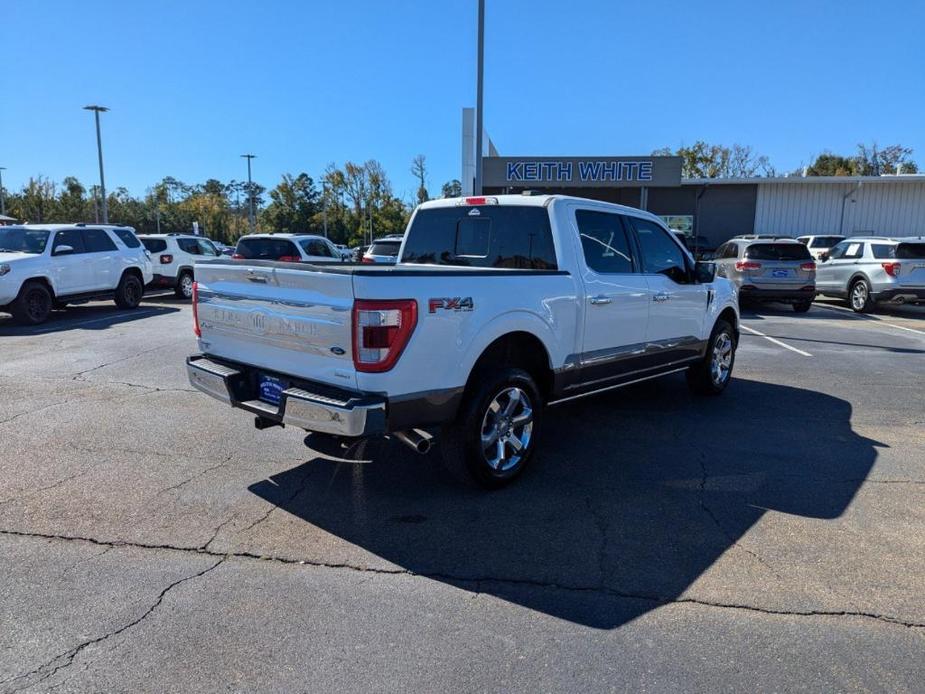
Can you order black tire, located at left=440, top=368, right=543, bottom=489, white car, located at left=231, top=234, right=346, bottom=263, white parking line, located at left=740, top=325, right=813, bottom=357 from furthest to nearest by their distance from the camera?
white car, located at left=231, top=234, right=346, bottom=263, white parking line, located at left=740, top=325, right=813, bottom=357, black tire, located at left=440, top=368, right=543, bottom=489

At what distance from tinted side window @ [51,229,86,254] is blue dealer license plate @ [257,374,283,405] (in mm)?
11174

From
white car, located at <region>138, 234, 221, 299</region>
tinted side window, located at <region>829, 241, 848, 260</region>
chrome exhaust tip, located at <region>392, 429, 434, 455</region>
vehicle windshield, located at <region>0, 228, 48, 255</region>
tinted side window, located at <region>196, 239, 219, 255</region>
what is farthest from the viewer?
tinted side window, located at <region>196, 239, 219, 255</region>

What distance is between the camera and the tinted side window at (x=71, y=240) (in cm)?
1330

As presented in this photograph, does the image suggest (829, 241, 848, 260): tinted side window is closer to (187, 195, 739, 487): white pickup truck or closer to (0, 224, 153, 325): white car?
(187, 195, 739, 487): white pickup truck

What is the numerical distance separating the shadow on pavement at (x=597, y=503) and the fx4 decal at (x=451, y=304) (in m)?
1.33

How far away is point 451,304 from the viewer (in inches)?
156

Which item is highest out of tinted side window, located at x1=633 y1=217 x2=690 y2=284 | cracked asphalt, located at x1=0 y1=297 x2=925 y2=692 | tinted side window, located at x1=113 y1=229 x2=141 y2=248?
tinted side window, located at x1=113 y1=229 x2=141 y2=248

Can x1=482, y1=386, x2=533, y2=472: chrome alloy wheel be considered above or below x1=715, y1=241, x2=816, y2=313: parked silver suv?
A: below

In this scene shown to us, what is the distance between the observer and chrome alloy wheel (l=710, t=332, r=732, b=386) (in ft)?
23.9

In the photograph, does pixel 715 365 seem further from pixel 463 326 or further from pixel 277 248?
pixel 277 248

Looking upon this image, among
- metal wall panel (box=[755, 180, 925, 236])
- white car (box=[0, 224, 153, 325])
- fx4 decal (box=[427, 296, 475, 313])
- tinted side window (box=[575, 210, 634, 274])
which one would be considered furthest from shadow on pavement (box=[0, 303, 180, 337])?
metal wall panel (box=[755, 180, 925, 236])

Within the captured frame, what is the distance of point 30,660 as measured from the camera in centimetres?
272

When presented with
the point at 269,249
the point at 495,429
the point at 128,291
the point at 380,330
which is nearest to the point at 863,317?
the point at 269,249

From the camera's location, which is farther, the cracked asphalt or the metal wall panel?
the metal wall panel
